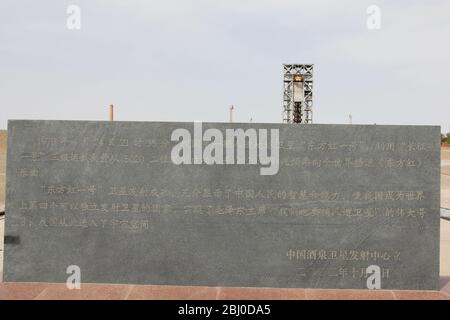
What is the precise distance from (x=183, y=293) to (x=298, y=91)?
29141 mm

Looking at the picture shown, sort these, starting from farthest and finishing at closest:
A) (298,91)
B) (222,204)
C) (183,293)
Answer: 1. (298,91)
2. (222,204)
3. (183,293)

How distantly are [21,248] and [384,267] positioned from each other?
4.95 meters

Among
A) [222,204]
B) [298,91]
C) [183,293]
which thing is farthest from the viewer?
[298,91]

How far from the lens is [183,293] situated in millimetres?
4988

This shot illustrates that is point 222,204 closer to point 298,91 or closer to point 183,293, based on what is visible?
point 183,293

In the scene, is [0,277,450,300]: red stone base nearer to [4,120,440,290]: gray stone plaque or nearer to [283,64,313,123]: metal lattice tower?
[4,120,440,290]: gray stone plaque

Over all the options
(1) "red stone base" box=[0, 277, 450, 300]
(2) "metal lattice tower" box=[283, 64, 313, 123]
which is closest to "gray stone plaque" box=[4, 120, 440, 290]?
(1) "red stone base" box=[0, 277, 450, 300]

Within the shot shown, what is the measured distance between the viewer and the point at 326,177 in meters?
5.13

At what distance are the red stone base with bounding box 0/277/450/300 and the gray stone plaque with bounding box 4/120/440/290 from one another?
0.40 feet

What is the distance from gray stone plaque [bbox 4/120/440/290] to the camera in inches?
201

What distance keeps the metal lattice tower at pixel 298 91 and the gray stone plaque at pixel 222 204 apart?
91.3ft

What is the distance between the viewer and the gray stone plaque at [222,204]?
5.09 m

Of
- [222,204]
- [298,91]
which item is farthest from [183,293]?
[298,91]

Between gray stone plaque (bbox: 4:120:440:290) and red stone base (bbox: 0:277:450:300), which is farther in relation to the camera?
gray stone plaque (bbox: 4:120:440:290)
